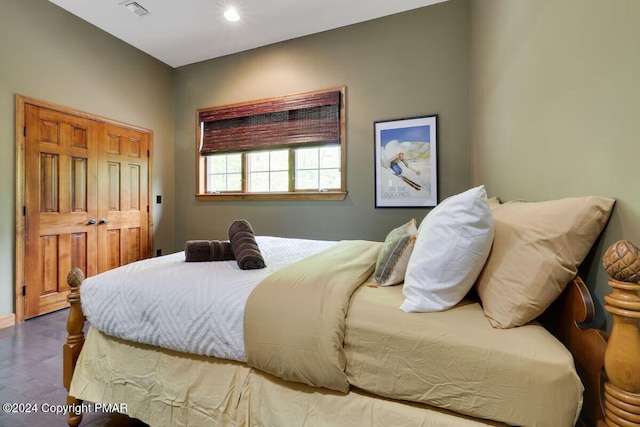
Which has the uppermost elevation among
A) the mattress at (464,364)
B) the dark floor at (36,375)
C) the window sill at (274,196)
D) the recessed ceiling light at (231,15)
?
the recessed ceiling light at (231,15)

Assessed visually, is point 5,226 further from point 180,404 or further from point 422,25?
point 422,25

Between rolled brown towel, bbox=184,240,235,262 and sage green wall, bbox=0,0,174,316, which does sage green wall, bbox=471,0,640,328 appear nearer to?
rolled brown towel, bbox=184,240,235,262

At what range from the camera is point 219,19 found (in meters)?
3.10

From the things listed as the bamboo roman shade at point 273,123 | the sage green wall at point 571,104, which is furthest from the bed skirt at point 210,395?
the bamboo roman shade at point 273,123

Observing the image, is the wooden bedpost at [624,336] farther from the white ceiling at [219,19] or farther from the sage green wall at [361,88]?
the white ceiling at [219,19]

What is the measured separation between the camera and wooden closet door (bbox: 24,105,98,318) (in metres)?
2.69

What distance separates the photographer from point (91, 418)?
1463 mm

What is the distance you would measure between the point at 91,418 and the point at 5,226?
2.20 meters

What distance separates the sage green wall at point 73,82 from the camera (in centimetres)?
255

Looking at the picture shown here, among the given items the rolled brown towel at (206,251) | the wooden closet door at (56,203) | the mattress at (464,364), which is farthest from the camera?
the wooden closet door at (56,203)

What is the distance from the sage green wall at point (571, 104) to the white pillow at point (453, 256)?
1.09 feet

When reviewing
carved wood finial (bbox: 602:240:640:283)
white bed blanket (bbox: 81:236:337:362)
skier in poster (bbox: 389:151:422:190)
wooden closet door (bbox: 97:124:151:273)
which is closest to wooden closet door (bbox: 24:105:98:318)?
wooden closet door (bbox: 97:124:151:273)

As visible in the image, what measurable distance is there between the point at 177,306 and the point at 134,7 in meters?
3.31

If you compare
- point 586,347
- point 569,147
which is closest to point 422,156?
point 569,147
